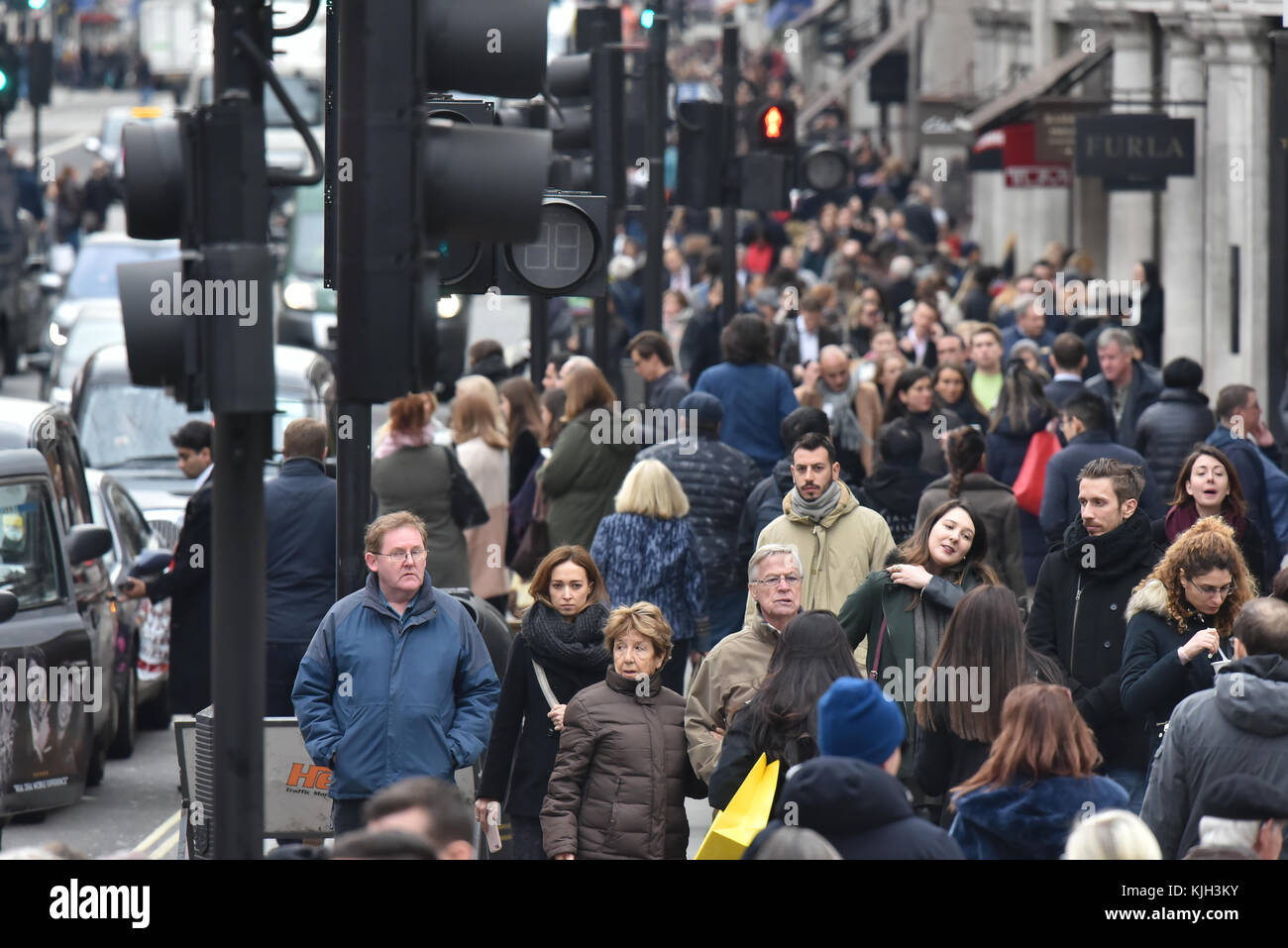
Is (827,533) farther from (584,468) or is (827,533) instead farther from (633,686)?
(584,468)

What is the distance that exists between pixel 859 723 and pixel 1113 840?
80 cm

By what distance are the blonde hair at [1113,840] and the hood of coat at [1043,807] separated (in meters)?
0.99

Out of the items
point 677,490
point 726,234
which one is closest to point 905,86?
point 726,234

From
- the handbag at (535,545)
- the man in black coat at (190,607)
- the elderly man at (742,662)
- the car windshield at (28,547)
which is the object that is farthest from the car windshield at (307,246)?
the elderly man at (742,662)

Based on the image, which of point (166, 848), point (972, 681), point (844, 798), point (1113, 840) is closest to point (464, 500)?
point (166, 848)

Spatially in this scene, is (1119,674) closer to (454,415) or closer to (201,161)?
(201,161)

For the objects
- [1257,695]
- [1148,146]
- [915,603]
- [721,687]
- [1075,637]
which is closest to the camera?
[1257,695]

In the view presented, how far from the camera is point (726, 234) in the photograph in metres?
17.4

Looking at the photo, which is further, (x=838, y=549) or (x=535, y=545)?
(x=535, y=545)

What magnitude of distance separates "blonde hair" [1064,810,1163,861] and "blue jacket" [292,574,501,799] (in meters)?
2.93

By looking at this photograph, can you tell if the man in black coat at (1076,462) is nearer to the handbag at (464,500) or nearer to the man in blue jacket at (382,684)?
the handbag at (464,500)

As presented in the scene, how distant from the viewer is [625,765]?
7.76 metres

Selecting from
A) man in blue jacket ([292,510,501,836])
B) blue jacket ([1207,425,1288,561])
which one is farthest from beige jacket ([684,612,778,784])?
blue jacket ([1207,425,1288,561])

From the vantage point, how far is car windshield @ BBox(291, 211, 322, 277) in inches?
1118
